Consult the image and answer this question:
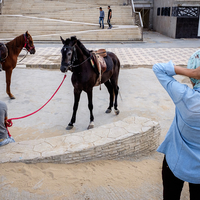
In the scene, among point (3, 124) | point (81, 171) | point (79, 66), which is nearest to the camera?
point (81, 171)

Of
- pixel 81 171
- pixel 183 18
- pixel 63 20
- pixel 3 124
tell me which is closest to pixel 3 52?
pixel 3 124

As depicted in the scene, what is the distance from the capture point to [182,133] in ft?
5.82

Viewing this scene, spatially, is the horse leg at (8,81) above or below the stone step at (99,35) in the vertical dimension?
below

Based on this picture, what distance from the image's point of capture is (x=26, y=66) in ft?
33.9

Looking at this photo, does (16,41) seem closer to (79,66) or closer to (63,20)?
(79,66)

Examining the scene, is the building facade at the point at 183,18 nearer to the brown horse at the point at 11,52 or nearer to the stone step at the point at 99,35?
the stone step at the point at 99,35

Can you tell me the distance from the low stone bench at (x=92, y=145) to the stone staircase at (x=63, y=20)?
45.1ft

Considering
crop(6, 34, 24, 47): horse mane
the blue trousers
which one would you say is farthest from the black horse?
the blue trousers

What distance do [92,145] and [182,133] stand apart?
206cm

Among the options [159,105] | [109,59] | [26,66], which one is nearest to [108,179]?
Answer: [109,59]

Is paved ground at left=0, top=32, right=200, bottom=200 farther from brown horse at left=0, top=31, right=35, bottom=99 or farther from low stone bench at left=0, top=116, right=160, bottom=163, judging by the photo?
brown horse at left=0, top=31, right=35, bottom=99

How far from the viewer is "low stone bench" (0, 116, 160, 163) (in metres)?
3.44

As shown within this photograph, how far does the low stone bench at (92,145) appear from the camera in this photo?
344 cm

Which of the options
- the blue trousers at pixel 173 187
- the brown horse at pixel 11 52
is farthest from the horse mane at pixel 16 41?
the blue trousers at pixel 173 187
